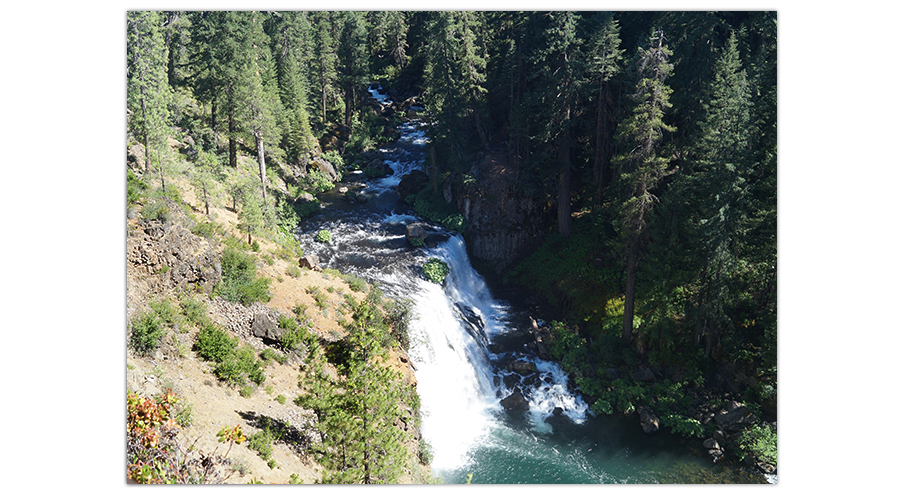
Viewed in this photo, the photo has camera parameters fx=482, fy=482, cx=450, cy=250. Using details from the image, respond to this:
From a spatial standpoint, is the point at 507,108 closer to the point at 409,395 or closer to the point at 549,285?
the point at 549,285

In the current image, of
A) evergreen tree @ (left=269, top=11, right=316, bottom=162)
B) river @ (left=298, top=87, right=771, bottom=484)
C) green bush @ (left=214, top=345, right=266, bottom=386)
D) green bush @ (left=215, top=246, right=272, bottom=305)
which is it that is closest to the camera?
green bush @ (left=214, top=345, right=266, bottom=386)

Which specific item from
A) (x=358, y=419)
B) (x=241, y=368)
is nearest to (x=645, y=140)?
(x=358, y=419)

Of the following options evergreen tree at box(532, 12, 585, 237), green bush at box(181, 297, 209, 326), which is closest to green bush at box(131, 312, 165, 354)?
green bush at box(181, 297, 209, 326)

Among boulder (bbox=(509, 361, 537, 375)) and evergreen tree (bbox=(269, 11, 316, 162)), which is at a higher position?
evergreen tree (bbox=(269, 11, 316, 162))

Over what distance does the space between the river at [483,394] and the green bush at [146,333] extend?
8138 millimetres

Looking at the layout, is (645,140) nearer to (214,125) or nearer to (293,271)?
(293,271)

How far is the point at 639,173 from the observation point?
17625 millimetres

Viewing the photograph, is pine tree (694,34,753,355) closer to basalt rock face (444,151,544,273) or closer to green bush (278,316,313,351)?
basalt rock face (444,151,544,273)

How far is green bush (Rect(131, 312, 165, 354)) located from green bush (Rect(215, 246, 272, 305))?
117 inches

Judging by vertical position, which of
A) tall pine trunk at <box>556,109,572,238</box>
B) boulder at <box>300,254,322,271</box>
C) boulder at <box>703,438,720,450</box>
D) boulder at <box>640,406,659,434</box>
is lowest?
boulder at <box>703,438,720,450</box>

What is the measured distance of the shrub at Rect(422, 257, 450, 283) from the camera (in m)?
24.5

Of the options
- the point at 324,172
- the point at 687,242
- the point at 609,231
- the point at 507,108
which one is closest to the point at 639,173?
the point at 687,242

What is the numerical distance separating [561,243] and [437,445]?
→ 14.2m

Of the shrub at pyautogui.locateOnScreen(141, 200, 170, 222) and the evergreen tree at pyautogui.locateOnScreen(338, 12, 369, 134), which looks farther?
the evergreen tree at pyautogui.locateOnScreen(338, 12, 369, 134)
